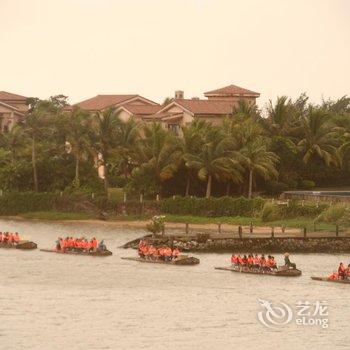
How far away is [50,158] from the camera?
400 feet

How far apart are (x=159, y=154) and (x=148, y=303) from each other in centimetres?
4084

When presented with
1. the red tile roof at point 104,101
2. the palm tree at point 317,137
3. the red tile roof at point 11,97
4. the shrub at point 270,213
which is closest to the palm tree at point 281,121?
the palm tree at point 317,137

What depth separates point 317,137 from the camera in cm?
11819

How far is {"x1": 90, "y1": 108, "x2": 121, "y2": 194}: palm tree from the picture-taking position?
11431 cm

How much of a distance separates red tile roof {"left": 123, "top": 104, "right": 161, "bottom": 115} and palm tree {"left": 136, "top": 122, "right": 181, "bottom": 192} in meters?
26.6

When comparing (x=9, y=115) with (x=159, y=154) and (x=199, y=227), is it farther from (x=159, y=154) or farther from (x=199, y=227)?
(x=199, y=227)

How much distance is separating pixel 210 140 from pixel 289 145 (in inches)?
399

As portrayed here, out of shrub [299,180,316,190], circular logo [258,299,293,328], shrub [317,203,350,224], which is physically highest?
shrub [299,180,316,190]

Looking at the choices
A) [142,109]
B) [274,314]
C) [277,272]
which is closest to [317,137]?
[142,109]

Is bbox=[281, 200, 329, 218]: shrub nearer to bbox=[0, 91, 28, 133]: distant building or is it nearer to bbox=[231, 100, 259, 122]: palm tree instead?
bbox=[231, 100, 259, 122]: palm tree

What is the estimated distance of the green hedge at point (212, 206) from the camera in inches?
4222

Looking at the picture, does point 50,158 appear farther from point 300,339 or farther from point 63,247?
point 300,339

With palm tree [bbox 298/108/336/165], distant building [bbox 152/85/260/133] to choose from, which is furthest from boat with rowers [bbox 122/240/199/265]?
distant building [bbox 152/85/260/133]

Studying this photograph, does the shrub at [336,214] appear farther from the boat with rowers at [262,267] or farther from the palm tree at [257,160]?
the boat with rowers at [262,267]
